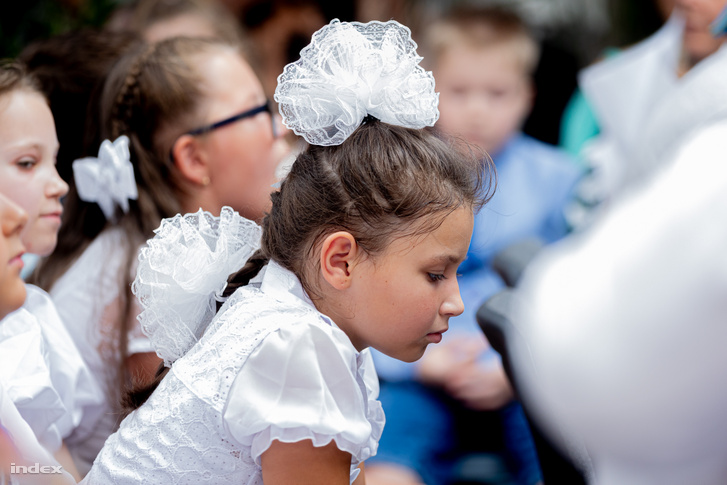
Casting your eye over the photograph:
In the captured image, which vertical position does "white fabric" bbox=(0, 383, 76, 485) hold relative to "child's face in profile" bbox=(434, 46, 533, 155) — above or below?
above

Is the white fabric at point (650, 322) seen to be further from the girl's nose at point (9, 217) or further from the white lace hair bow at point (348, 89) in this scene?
the girl's nose at point (9, 217)

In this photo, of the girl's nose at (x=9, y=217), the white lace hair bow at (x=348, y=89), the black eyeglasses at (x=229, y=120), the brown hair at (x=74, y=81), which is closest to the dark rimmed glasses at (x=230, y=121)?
the black eyeglasses at (x=229, y=120)

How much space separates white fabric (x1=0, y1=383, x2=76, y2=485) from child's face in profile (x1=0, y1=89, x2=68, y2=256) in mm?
340

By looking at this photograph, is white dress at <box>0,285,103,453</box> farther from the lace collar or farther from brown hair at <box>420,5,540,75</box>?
brown hair at <box>420,5,540,75</box>

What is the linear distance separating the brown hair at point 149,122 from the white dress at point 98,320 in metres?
0.07

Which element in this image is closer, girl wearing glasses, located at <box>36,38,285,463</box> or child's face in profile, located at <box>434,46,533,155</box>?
girl wearing glasses, located at <box>36,38,285,463</box>

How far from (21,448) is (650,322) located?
95 cm

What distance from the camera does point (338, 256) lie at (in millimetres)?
1160

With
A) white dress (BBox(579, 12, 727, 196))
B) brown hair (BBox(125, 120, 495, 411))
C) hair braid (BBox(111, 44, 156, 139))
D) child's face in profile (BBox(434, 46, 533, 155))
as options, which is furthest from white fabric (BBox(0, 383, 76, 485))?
child's face in profile (BBox(434, 46, 533, 155))

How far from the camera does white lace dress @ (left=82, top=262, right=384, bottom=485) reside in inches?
40.3

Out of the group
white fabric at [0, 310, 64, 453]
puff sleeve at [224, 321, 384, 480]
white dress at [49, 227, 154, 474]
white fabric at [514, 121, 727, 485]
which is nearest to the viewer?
white fabric at [514, 121, 727, 485]

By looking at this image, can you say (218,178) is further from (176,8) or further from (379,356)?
(176,8)

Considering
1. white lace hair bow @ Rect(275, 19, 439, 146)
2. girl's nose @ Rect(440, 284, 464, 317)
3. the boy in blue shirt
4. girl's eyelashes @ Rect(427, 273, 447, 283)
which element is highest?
white lace hair bow @ Rect(275, 19, 439, 146)

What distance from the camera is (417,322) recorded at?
45.7 inches
